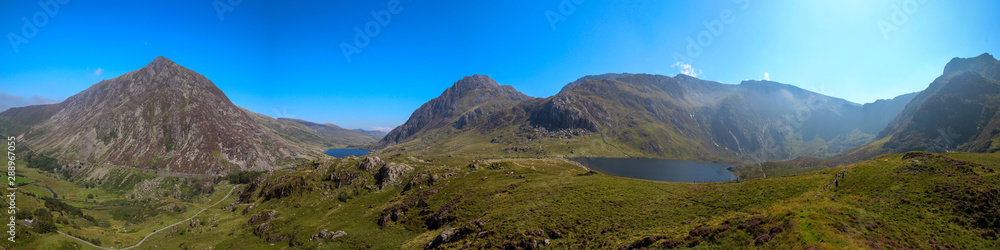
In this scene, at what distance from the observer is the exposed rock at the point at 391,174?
9156 centimetres

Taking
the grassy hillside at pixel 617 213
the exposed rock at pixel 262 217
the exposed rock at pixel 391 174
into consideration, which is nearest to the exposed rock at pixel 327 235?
the grassy hillside at pixel 617 213

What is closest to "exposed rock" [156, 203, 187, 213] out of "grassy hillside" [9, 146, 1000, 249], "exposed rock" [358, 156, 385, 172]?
"grassy hillside" [9, 146, 1000, 249]

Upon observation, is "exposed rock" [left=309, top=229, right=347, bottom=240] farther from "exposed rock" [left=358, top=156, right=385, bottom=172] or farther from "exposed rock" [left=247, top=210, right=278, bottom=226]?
"exposed rock" [left=358, top=156, right=385, bottom=172]

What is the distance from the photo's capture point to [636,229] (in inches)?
1567

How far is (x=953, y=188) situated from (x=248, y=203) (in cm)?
15007

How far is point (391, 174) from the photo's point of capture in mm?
93250

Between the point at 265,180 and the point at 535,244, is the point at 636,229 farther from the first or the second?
the point at 265,180

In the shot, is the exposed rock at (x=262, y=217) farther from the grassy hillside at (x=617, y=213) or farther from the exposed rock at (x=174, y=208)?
the exposed rock at (x=174, y=208)

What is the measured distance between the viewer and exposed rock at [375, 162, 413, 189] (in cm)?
9156

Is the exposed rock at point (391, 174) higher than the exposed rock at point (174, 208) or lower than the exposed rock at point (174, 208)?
higher

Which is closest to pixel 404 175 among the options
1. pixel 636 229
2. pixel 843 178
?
pixel 636 229

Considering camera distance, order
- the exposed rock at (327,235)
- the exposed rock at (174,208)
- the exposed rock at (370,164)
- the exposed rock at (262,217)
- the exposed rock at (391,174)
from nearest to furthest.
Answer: the exposed rock at (327,235), the exposed rock at (262,217), the exposed rock at (391,174), the exposed rock at (174,208), the exposed rock at (370,164)

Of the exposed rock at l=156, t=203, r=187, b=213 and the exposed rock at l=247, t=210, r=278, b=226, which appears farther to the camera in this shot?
the exposed rock at l=156, t=203, r=187, b=213

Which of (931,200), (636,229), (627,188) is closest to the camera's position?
(931,200)
